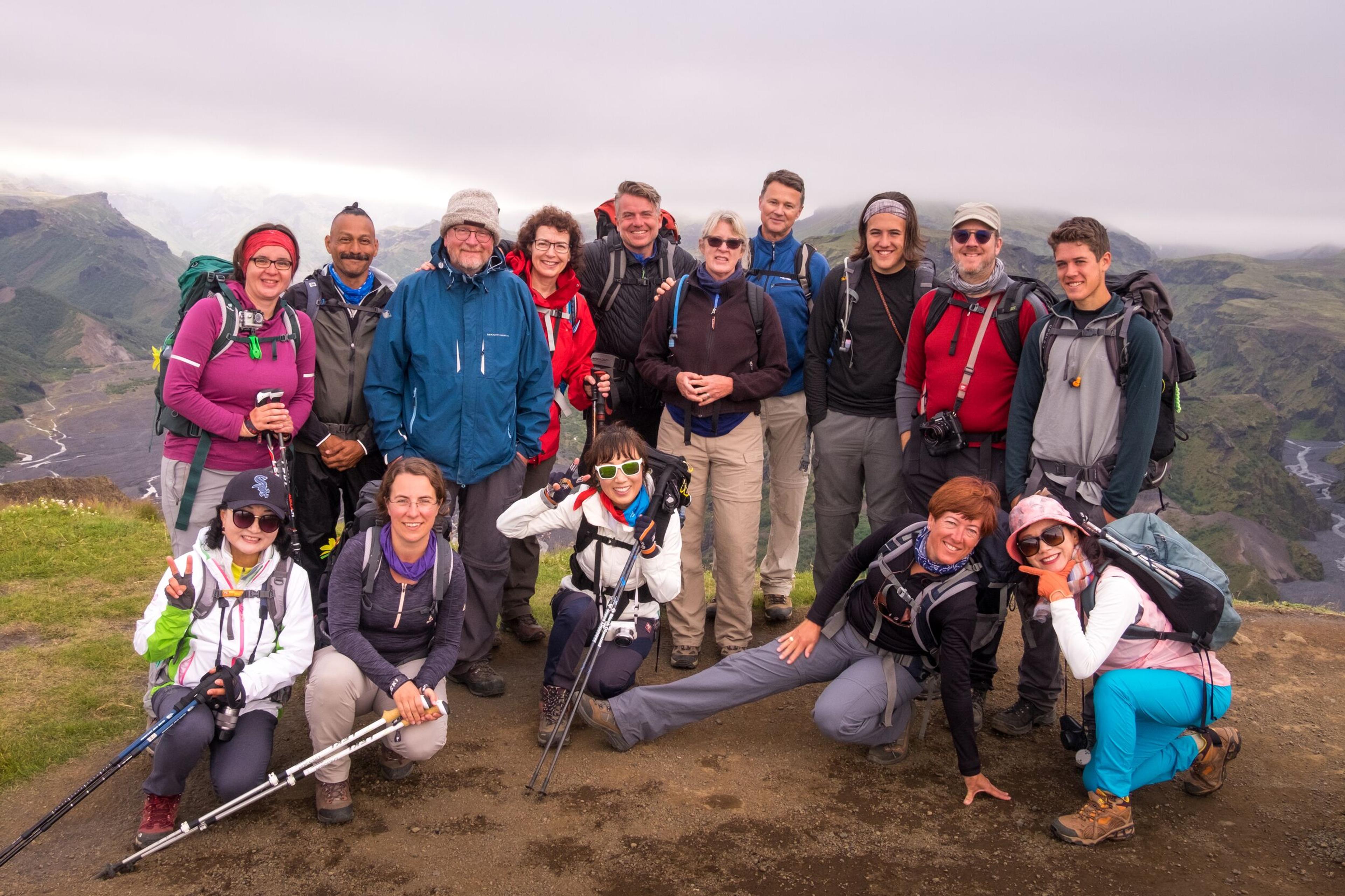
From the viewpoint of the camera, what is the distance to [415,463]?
6070 millimetres

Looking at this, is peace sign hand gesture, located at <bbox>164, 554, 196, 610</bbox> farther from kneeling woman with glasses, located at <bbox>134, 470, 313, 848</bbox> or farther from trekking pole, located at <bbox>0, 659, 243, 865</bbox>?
trekking pole, located at <bbox>0, 659, 243, 865</bbox>

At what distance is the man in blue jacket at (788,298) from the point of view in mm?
8383

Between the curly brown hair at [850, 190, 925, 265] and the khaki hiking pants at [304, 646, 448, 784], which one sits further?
the curly brown hair at [850, 190, 925, 265]

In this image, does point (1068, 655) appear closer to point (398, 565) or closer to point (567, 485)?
point (567, 485)

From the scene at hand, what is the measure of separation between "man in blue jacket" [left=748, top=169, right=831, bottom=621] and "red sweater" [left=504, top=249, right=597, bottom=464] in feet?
5.56

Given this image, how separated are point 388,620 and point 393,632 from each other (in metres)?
0.10

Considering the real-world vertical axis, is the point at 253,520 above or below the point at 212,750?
above

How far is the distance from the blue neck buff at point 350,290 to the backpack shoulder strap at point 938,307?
4704mm

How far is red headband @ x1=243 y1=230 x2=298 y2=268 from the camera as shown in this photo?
6.43 meters

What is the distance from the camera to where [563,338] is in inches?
317

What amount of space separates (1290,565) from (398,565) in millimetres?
169910

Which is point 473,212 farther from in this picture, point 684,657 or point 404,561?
point 684,657

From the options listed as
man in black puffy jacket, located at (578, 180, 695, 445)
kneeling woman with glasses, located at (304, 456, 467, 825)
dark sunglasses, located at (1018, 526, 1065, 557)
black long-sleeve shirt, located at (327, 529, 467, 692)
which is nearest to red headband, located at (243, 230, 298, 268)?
kneeling woman with glasses, located at (304, 456, 467, 825)

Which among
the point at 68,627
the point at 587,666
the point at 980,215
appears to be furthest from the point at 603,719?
the point at 68,627
